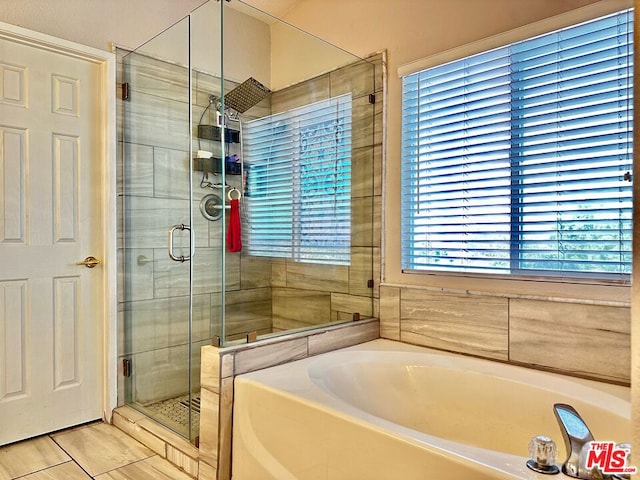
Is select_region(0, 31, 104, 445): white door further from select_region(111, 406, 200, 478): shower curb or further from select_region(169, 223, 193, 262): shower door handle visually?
select_region(169, 223, 193, 262): shower door handle

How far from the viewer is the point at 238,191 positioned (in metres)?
2.36

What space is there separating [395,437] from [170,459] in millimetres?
1370

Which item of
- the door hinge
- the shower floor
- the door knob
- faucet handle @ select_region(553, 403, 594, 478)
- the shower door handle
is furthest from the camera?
the door hinge

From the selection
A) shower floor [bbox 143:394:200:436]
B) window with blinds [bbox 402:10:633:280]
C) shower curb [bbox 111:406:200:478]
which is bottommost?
shower curb [bbox 111:406:200:478]

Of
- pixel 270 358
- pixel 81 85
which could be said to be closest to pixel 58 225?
pixel 81 85

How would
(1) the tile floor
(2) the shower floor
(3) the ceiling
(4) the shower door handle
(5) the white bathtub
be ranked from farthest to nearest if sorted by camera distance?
(3) the ceiling
(4) the shower door handle
(2) the shower floor
(1) the tile floor
(5) the white bathtub

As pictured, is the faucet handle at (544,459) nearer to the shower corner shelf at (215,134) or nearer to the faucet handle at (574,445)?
the faucet handle at (574,445)

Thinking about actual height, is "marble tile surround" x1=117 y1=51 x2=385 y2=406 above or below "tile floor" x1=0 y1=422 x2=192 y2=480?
above

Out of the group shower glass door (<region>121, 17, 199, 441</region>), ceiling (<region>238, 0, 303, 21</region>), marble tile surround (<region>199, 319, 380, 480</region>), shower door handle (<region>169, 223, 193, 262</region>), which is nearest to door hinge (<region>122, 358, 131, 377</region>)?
shower glass door (<region>121, 17, 199, 441</region>)

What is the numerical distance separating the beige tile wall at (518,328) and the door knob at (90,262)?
1659mm

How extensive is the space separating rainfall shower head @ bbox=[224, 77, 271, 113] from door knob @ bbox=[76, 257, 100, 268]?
119 cm

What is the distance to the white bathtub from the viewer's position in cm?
129

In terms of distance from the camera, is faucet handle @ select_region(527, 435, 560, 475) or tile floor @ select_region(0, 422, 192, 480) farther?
tile floor @ select_region(0, 422, 192, 480)

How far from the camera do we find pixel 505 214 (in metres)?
2.12
